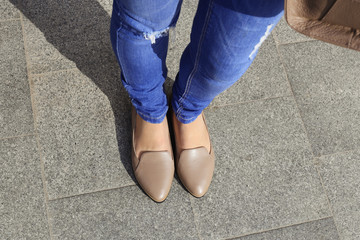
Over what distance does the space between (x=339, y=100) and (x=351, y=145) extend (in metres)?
0.26

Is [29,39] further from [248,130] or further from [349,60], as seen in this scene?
[349,60]

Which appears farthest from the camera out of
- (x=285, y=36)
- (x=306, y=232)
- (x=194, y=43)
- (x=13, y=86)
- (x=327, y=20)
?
(x=285, y=36)

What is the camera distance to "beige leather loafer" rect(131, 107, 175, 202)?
1.59 meters

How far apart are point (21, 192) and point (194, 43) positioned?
1.06 m

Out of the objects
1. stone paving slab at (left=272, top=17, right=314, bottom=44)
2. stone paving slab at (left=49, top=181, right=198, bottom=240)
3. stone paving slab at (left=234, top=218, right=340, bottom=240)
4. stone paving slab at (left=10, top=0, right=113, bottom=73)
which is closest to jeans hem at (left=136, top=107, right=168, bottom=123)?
stone paving slab at (left=49, top=181, right=198, bottom=240)

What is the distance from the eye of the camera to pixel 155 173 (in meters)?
1.59

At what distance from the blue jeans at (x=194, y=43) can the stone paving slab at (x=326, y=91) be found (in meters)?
0.77

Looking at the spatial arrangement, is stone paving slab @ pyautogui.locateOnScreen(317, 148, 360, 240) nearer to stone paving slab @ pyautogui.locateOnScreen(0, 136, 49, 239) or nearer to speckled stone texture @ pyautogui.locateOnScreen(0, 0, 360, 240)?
speckled stone texture @ pyautogui.locateOnScreen(0, 0, 360, 240)

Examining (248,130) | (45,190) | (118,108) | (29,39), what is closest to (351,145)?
(248,130)

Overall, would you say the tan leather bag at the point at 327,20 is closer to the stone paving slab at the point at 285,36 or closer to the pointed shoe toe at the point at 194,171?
the pointed shoe toe at the point at 194,171

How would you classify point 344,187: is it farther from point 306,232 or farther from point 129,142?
point 129,142

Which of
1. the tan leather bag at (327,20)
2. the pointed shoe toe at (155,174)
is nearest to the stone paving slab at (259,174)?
the pointed shoe toe at (155,174)

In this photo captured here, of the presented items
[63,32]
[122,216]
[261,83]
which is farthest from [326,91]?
[63,32]

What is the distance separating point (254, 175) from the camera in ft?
5.68
